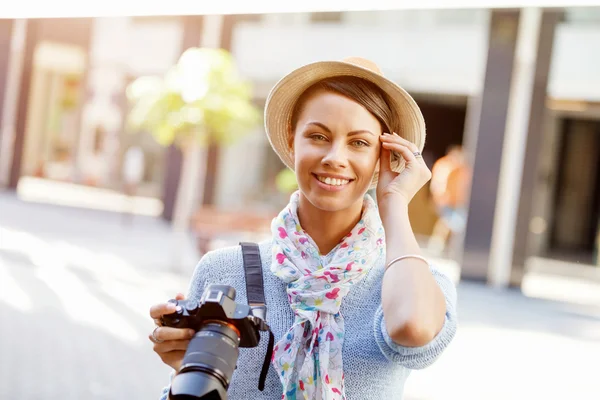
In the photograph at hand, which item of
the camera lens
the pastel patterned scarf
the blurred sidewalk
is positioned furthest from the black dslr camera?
the blurred sidewalk

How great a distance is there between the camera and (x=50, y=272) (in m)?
8.90

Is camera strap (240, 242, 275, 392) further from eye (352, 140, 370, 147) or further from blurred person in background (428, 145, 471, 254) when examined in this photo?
blurred person in background (428, 145, 471, 254)

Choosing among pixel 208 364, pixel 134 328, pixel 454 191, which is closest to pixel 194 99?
pixel 134 328

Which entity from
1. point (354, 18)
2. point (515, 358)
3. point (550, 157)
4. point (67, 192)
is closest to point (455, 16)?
point (354, 18)

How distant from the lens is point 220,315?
1446mm

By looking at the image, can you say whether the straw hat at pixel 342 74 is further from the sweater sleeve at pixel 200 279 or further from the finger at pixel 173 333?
the finger at pixel 173 333

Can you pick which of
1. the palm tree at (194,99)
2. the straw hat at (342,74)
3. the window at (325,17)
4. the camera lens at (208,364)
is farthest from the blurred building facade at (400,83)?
the camera lens at (208,364)

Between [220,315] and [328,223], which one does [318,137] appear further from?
[220,315]

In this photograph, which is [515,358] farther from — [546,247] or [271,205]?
[546,247]

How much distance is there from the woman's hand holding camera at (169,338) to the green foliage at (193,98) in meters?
7.45

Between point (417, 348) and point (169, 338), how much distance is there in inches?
20.4

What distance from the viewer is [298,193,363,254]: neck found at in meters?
1.84

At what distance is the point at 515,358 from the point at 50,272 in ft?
17.6

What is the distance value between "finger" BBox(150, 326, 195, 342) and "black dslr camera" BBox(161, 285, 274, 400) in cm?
1
